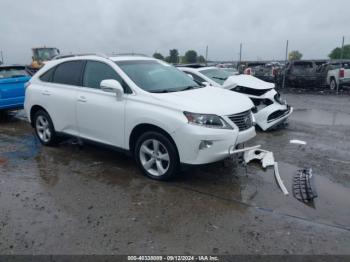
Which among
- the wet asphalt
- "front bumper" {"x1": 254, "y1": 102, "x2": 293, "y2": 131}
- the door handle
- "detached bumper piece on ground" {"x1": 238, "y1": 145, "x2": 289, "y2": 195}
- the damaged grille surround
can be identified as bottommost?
the wet asphalt

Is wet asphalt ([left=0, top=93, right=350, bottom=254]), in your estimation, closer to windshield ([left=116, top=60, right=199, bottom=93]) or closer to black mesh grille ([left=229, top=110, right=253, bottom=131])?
black mesh grille ([left=229, top=110, right=253, bottom=131])

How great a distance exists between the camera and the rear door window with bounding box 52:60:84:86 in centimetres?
A: 590

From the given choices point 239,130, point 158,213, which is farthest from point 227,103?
point 158,213

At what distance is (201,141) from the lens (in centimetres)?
437

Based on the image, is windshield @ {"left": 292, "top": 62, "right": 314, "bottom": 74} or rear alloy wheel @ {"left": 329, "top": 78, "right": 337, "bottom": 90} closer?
rear alloy wheel @ {"left": 329, "top": 78, "right": 337, "bottom": 90}

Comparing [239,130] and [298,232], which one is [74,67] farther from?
[298,232]

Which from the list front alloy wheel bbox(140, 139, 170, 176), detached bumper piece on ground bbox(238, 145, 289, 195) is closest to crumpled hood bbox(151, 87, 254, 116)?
front alloy wheel bbox(140, 139, 170, 176)

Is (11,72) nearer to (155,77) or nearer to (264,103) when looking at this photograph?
(155,77)

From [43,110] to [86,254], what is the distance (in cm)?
412

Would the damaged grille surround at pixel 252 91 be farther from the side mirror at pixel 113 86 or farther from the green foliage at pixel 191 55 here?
the green foliage at pixel 191 55

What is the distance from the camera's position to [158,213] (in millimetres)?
4008

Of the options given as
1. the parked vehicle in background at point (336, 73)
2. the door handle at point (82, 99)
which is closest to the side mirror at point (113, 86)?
the door handle at point (82, 99)

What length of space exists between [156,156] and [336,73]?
1552 centimetres

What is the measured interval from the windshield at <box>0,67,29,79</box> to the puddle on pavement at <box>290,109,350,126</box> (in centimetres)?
811
